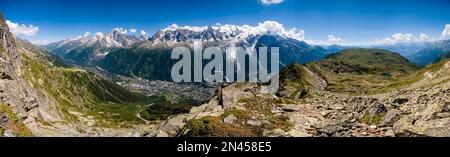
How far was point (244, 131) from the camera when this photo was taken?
55531mm
